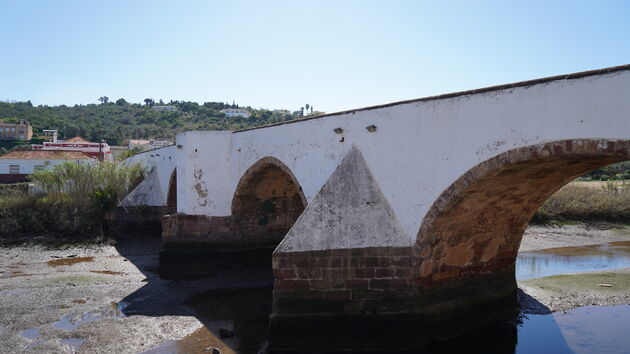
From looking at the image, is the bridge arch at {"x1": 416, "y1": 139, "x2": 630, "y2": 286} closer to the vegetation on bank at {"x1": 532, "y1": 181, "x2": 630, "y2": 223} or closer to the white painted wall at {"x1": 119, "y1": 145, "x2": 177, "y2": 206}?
the white painted wall at {"x1": 119, "y1": 145, "x2": 177, "y2": 206}

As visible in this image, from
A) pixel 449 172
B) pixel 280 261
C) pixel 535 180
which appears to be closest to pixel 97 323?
pixel 280 261

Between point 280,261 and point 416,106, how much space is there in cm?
293

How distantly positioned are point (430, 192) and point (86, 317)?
610cm

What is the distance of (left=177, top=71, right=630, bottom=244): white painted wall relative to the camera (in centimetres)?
474

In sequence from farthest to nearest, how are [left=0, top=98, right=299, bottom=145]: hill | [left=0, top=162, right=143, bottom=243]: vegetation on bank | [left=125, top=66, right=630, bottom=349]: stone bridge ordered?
[left=0, top=98, right=299, bottom=145]: hill
[left=0, top=162, right=143, bottom=243]: vegetation on bank
[left=125, top=66, right=630, bottom=349]: stone bridge

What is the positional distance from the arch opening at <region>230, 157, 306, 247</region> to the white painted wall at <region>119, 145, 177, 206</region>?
4412 millimetres

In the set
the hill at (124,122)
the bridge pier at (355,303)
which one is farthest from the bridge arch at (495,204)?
the hill at (124,122)

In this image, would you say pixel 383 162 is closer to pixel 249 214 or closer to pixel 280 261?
pixel 280 261

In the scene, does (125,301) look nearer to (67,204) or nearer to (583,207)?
(67,204)

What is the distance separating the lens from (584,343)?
6820 mm

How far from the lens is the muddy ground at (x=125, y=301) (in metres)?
6.96

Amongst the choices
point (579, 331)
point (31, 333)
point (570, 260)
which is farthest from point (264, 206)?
point (570, 260)

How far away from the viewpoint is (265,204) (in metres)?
12.3

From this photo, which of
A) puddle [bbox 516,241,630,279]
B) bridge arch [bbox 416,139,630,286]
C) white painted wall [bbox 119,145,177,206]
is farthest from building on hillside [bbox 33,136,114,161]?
bridge arch [bbox 416,139,630,286]
